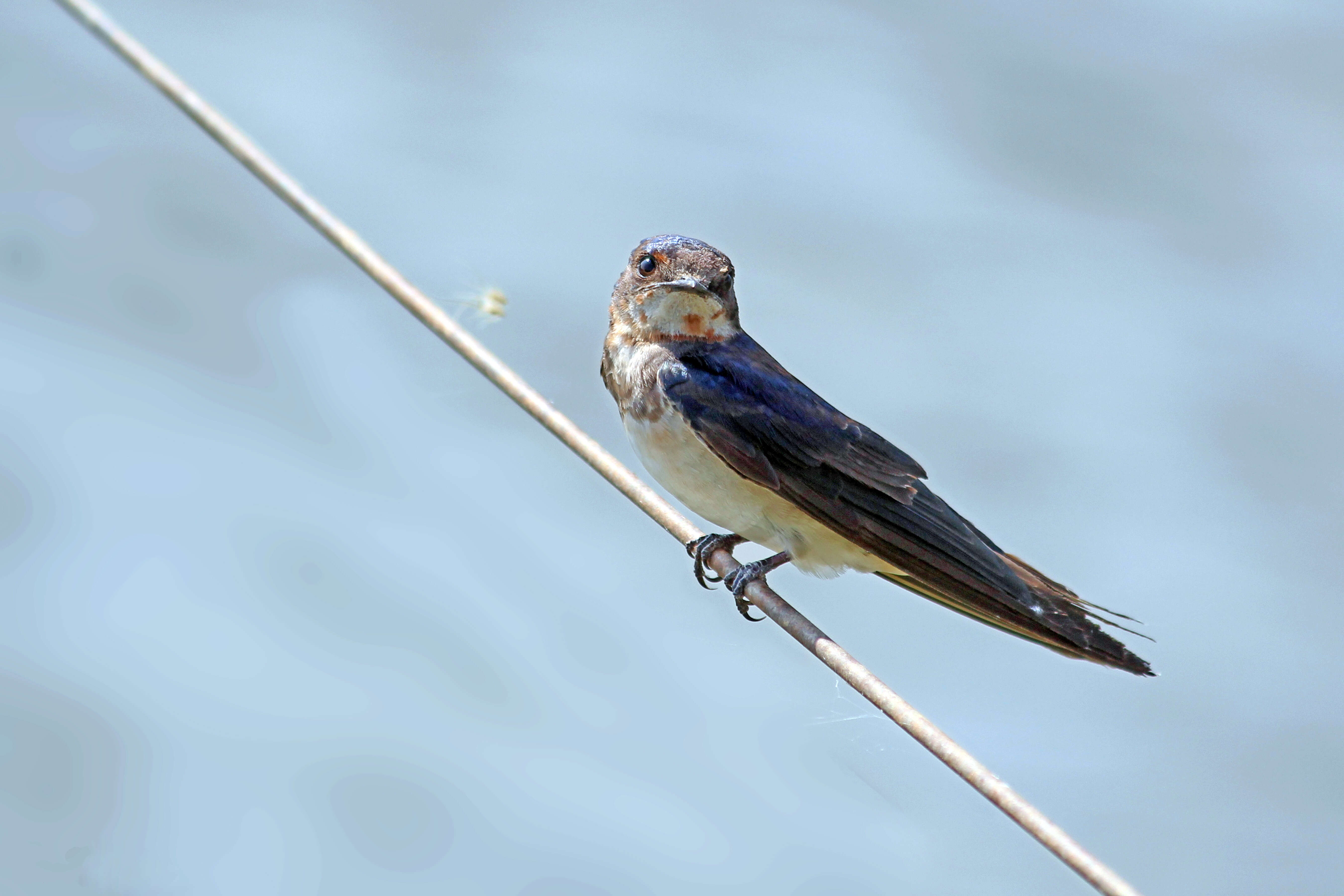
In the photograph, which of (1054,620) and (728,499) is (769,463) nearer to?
(728,499)

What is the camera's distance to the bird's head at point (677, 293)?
223 centimetres

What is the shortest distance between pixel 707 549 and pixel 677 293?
1.61 ft

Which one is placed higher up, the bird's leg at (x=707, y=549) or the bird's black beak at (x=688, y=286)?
the bird's black beak at (x=688, y=286)

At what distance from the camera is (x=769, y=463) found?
7.18ft

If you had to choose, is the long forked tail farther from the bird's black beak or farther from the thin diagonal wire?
the bird's black beak

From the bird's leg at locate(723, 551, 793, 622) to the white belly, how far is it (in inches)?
0.7

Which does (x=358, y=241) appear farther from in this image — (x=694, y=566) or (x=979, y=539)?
(x=979, y=539)

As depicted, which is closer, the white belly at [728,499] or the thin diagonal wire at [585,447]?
the thin diagonal wire at [585,447]

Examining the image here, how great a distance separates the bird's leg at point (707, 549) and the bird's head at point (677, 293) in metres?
0.38

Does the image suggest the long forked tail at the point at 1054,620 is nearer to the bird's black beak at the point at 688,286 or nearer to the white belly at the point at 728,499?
the white belly at the point at 728,499

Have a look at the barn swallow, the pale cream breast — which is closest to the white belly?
the barn swallow

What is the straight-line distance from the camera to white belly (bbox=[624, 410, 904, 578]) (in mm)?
2215

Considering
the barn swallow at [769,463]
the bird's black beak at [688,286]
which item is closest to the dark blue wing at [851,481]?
the barn swallow at [769,463]

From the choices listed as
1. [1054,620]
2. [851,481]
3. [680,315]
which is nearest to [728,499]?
[851,481]
